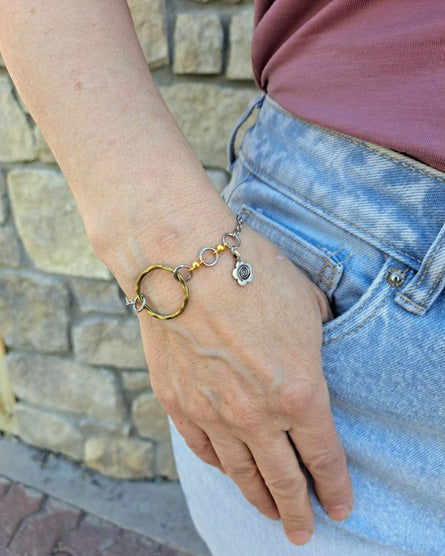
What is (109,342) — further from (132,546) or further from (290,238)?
(290,238)

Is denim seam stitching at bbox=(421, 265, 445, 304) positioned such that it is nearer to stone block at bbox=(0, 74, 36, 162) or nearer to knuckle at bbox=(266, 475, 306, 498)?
knuckle at bbox=(266, 475, 306, 498)

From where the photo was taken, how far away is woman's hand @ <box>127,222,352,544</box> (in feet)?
1.80

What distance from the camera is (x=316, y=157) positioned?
613mm

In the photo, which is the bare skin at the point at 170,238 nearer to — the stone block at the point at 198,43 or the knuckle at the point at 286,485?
the knuckle at the point at 286,485

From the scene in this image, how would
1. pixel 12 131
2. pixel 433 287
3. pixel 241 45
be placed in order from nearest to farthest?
pixel 433 287 → pixel 241 45 → pixel 12 131

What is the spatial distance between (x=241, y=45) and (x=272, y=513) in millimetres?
1055

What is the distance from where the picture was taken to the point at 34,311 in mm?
1743

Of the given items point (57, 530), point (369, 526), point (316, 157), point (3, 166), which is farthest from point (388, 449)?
point (57, 530)

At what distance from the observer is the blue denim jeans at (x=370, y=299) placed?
549 millimetres

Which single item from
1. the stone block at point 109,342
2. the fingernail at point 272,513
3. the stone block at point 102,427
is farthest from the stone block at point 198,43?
the stone block at point 102,427

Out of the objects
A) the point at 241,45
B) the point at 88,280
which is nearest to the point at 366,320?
the point at 241,45

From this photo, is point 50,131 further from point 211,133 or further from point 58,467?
point 58,467

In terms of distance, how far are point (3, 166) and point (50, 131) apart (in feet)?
3.54

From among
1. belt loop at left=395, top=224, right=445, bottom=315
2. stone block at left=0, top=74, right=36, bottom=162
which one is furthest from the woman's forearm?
stone block at left=0, top=74, right=36, bottom=162
